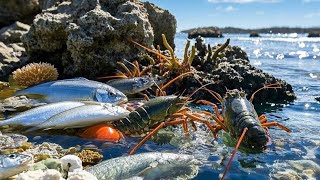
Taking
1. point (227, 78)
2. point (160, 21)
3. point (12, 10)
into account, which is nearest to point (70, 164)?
point (227, 78)

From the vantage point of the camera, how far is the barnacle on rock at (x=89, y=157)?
14.4 ft

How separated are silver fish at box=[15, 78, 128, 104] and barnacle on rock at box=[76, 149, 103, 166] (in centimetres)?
152

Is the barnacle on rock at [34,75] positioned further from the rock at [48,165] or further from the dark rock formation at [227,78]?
the rock at [48,165]

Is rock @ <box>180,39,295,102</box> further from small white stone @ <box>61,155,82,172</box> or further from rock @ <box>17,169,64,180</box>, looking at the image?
rock @ <box>17,169,64,180</box>

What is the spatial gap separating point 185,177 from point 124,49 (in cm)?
491

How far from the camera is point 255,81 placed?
884 cm

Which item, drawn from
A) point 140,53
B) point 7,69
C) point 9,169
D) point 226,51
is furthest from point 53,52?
point 9,169

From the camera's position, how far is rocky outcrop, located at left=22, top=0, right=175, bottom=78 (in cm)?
825

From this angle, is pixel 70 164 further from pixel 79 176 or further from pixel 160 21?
pixel 160 21

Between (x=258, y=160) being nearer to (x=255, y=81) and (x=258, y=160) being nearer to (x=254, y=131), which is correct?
(x=254, y=131)

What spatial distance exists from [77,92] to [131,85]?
4.08 feet

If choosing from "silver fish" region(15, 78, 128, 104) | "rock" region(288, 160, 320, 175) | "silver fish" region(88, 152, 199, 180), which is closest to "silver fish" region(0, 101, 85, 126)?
"silver fish" region(15, 78, 128, 104)

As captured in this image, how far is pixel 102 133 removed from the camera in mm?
5367

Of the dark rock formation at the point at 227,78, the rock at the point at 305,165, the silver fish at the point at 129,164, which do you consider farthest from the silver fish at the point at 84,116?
the dark rock formation at the point at 227,78
